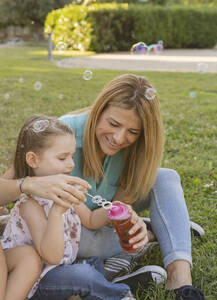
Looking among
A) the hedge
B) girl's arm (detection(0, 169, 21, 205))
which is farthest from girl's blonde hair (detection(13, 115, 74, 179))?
the hedge

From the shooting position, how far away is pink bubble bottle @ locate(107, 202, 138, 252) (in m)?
1.62

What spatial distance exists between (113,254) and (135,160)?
0.54 meters

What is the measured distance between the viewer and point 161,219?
217 cm

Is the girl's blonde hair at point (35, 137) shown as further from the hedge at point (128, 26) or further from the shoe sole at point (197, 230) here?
the hedge at point (128, 26)

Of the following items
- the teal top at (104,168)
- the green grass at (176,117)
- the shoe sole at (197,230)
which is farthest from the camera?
the shoe sole at (197,230)

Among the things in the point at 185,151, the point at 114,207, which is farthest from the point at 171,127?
the point at 114,207

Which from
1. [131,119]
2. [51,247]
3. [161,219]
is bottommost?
[161,219]

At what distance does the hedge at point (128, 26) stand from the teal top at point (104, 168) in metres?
10.4

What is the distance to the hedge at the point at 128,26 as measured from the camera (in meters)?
12.3

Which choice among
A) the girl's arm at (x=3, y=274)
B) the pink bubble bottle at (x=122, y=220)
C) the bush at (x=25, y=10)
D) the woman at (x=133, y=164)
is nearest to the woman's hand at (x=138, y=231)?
the pink bubble bottle at (x=122, y=220)

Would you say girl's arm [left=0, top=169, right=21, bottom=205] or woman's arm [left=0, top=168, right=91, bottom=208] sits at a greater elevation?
woman's arm [left=0, top=168, right=91, bottom=208]

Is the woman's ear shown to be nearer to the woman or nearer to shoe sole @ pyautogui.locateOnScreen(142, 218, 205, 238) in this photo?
the woman

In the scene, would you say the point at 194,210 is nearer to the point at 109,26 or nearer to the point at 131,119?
A: the point at 131,119

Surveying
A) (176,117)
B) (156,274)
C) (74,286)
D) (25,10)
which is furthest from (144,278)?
(25,10)
